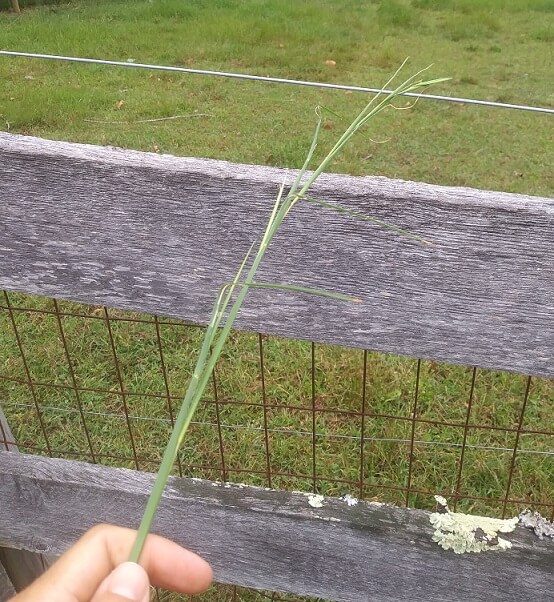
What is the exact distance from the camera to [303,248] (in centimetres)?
83

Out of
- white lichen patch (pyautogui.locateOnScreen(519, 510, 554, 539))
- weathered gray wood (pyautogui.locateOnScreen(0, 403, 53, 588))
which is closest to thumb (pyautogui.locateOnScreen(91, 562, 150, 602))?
white lichen patch (pyautogui.locateOnScreen(519, 510, 554, 539))

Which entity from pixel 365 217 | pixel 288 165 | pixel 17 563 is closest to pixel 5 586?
pixel 17 563

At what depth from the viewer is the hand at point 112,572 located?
2.00 ft

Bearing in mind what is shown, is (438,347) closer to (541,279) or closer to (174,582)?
(541,279)

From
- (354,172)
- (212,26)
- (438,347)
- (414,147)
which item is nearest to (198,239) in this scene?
(438,347)

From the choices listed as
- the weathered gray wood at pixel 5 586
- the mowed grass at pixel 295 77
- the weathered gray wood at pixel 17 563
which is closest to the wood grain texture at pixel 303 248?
the weathered gray wood at pixel 17 563

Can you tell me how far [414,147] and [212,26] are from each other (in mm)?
3866

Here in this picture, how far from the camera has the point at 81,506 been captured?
1136 millimetres

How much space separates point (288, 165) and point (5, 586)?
2.93 m

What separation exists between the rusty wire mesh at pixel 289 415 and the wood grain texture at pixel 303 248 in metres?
0.89

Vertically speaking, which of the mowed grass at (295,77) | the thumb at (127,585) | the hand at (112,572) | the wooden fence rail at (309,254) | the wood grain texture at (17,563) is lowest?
the wood grain texture at (17,563)

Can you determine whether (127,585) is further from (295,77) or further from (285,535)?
(295,77)

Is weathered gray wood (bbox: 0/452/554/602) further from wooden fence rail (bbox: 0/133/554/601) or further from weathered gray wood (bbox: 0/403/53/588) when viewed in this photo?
weathered gray wood (bbox: 0/403/53/588)

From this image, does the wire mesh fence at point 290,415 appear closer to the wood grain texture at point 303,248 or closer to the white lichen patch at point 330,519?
the white lichen patch at point 330,519
